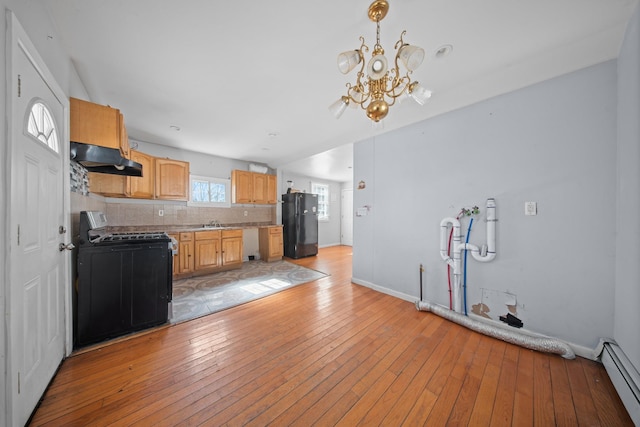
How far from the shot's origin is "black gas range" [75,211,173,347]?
1.80 m

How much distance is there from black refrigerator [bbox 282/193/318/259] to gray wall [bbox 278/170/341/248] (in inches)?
39.0

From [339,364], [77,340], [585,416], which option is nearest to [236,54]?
[339,364]

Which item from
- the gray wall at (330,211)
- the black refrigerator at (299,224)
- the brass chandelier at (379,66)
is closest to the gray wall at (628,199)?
the brass chandelier at (379,66)

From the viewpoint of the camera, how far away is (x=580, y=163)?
5.65ft

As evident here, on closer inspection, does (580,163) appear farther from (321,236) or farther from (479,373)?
(321,236)

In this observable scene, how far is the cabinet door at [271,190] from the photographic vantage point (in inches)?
205

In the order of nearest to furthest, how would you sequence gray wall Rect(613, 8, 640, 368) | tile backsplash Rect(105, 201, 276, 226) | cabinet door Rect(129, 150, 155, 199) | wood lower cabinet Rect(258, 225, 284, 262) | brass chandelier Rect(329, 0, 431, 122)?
brass chandelier Rect(329, 0, 431, 122), gray wall Rect(613, 8, 640, 368), cabinet door Rect(129, 150, 155, 199), tile backsplash Rect(105, 201, 276, 226), wood lower cabinet Rect(258, 225, 284, 262)

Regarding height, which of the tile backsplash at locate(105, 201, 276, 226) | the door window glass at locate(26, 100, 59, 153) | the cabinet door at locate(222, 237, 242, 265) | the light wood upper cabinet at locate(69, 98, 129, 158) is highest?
the light wood upper cabinet at locate(69, 98, 129, 158)

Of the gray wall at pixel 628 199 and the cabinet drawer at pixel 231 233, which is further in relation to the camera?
the cabinet drawer at pixel 231 233

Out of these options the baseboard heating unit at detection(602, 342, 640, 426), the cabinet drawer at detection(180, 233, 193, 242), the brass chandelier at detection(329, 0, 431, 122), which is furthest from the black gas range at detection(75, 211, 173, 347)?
the baseboard heating unit at detection(602, 342, 640, 426)

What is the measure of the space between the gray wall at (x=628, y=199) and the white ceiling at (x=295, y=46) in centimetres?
23

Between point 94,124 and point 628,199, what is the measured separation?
4256 mm

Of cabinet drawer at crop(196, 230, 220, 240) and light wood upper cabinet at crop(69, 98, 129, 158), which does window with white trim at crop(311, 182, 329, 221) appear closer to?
cabinet drawer at crop(196, 230, 220, 240)

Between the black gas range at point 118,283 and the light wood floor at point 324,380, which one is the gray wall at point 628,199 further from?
the black gas range at point 118,283
